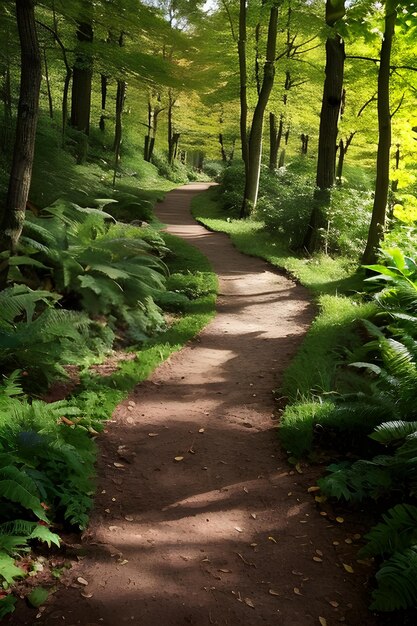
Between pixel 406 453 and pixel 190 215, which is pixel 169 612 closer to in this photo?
pixel 406 453

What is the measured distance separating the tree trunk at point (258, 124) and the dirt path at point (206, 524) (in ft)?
39.0

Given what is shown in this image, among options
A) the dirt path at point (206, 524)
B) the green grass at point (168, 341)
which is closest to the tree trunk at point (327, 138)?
the green grass at point (168, 341)

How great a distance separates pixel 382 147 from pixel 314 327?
413 centimetres

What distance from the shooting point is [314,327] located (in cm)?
719

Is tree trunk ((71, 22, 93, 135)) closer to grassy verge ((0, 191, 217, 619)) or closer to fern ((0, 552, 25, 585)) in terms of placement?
grassy verge ((0, 191, 217, 619))

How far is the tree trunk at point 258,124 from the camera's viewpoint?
15.3 metres

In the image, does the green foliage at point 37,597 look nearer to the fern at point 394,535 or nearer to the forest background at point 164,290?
the forest background at point 164,290

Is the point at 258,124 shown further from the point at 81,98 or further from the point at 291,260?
the point at 81,98

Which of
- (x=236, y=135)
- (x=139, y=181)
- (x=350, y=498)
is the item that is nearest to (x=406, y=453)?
(x=350, y=498)

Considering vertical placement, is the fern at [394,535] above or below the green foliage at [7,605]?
above

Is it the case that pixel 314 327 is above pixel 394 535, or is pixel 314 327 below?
above

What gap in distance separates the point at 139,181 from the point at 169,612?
23913 millimetres

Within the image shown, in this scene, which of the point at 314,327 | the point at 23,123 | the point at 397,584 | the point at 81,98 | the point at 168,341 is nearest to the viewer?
the point at 397,584

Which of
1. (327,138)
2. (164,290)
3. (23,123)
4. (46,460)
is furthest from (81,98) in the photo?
(46,460)
